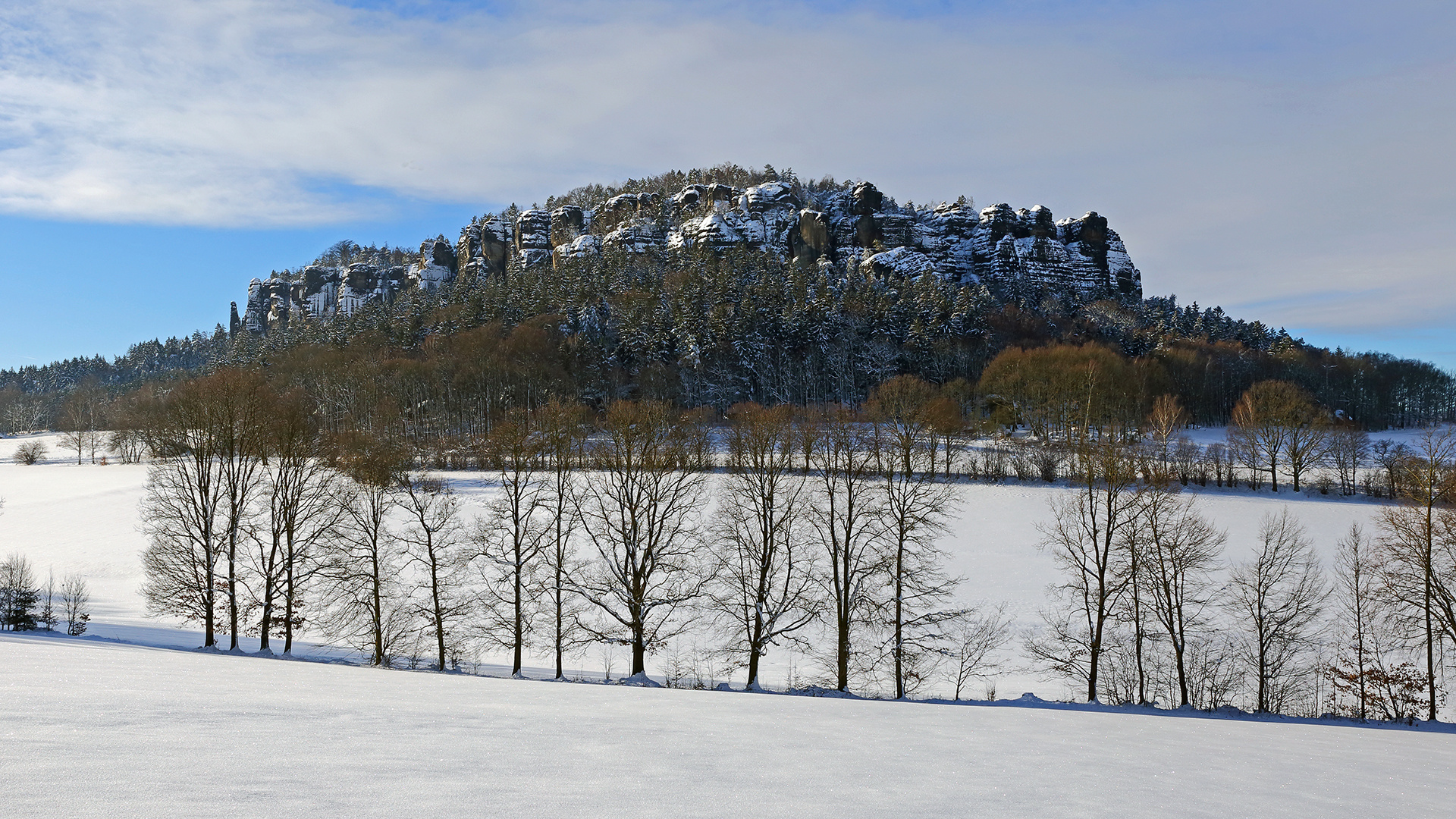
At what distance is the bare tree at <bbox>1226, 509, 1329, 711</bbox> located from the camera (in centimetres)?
2136

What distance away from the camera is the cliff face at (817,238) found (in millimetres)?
141875

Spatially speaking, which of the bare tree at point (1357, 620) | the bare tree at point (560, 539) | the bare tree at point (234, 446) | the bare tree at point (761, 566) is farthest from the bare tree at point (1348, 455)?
the bare tree at point (234, 446)

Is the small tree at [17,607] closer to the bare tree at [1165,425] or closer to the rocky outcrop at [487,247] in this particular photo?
the bare tree at [1165,425]

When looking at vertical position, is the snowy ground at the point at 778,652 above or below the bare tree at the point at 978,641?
above

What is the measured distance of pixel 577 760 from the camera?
5109 mm

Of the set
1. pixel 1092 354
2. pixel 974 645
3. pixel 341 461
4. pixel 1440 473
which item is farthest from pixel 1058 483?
pixel 341 461

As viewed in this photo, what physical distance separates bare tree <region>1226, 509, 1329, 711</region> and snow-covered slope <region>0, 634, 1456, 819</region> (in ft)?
46.0

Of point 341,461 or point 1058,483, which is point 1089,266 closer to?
point 1058,483

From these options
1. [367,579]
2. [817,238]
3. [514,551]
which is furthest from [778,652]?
[817,238]

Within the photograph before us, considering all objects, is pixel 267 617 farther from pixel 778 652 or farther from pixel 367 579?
pixel 778 652

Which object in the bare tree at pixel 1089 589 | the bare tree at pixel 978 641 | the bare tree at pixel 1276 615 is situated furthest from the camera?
the bare tree at pixel 978 641

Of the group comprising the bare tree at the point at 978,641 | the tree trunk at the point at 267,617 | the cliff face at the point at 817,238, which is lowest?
the bare tree at the point at 978,641

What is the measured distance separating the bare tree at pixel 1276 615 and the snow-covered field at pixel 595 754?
10.2 metres

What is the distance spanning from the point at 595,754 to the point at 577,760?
322 mm
